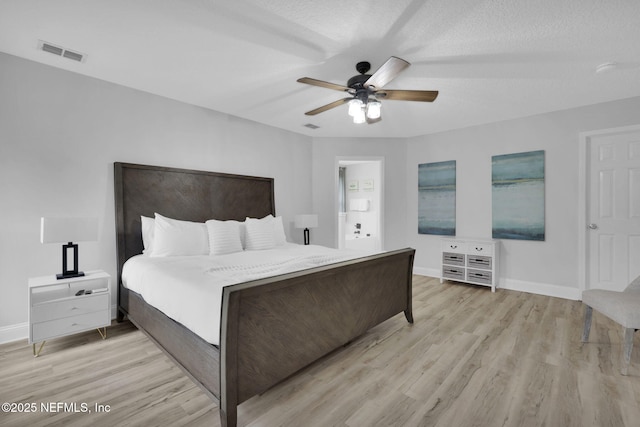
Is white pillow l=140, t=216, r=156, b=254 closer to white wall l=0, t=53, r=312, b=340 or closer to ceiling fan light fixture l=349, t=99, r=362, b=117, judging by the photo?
white wall l=0, t=53, r=312, b=340

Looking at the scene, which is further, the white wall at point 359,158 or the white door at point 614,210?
the white wall at point 359,158

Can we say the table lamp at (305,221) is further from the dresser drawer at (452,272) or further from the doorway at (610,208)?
the doorway at (610,208)

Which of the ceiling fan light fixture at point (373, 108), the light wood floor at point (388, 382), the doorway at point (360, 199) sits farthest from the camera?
the doorway at point (360, 199)

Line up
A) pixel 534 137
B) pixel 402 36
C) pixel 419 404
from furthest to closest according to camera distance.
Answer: pixel 534 137, pixel 402 36, pixel 419 404

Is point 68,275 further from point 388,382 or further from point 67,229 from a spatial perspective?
point 388,382

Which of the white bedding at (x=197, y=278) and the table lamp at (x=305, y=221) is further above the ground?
the table lamp at (x=305, y=221)

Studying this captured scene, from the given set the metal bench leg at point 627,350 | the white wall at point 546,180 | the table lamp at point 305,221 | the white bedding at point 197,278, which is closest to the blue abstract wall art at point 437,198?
the white wall at point 546,180

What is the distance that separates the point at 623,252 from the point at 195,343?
483cm

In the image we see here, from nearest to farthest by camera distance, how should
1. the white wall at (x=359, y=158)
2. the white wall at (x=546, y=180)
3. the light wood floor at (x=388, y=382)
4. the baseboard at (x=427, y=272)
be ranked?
the light wood floor at (x=388, y=382), the white wall at (x=546, y=180), the baseboard at (x=427, y=272), the white wall at (x=359, y=158)

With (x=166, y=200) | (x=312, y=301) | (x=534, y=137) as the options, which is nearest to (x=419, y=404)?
(x=312, y=301)

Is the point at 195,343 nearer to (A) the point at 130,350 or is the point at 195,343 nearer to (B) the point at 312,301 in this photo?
(B) the point at 312,301

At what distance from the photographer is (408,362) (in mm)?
2234

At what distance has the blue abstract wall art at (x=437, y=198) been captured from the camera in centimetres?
488

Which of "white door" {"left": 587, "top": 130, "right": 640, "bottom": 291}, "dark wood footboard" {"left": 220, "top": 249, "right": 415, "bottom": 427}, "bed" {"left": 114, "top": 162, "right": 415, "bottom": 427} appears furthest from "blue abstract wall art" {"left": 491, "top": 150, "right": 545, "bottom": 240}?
"dark wood footboard" {"left": 220, "top": 249, "right": 415, "bottom": 427}
